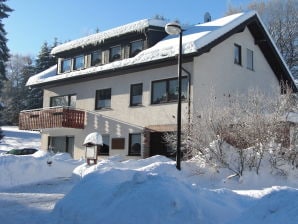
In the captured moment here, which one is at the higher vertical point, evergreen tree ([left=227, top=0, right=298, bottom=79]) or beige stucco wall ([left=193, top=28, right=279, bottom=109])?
evergreen tree ([left=227, top=0, right=298, bottom=79])

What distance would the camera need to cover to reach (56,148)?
93.3 feet

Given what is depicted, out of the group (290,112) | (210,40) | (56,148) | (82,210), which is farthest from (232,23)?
(82,210)

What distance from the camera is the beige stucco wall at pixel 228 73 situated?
21.3 m

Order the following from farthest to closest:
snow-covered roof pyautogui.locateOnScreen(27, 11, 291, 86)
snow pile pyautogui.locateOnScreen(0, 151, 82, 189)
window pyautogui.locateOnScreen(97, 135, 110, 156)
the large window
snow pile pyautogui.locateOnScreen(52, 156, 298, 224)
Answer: the large window
window pyautogui.locateOnScreen(97, 135, 110, 156)
snow-covered roof pyautogui.locateOnScreen(27, 11, 291, 86)
snow pile pyautogui.locateOnScreen(0, 151, 82, 189)
snow pile pyautogui.locateOnScreen(52, 156, 298, 224)

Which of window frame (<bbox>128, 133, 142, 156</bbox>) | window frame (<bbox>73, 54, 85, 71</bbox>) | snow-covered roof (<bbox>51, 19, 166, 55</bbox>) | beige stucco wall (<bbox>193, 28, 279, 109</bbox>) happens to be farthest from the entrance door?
window frame (<bbox>73, 54, 85, 71</bbox>)

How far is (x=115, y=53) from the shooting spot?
1015 inches

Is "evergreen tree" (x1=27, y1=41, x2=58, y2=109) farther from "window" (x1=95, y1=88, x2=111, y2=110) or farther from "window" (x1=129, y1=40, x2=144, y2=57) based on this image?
"window" (x1=129, y1=40, x2=144, y2=57)

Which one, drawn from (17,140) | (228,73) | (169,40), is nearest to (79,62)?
(169,40)

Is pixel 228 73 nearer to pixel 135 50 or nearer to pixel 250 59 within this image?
pixel 250 59

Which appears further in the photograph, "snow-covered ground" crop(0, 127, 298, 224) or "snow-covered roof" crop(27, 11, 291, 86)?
"snow-covered roof" crop(27, 11, 291, 86)

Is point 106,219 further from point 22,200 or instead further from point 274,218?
point 22,200

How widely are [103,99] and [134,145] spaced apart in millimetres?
3701

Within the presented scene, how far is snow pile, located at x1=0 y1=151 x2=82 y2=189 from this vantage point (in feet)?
55.9

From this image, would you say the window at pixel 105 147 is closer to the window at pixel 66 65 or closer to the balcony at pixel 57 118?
the balcony at pixel 57 118
